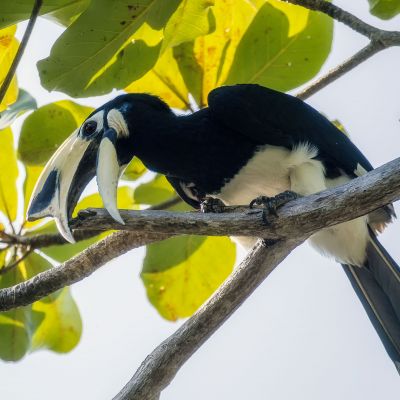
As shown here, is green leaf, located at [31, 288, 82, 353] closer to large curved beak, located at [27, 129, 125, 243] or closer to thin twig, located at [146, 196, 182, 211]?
thin twig, located at [146, 196, 182, 211]

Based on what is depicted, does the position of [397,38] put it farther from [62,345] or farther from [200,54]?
[62,345]

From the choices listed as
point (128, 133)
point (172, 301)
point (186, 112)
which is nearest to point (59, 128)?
point (128, 133)

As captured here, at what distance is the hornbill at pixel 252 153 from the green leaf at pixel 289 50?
0.51 ft

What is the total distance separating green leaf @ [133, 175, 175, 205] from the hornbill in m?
0.13

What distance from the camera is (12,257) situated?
436 cm

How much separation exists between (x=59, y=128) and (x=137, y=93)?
1.37 ft

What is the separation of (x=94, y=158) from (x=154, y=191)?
0.68 meters

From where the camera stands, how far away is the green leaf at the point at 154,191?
14.6 feet

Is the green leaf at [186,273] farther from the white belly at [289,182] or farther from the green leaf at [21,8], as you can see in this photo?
the green leaf at [21,8]

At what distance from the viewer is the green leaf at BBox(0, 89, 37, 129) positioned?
402cm

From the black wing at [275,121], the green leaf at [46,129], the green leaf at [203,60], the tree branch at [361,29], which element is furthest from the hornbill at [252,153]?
the tree branch at [361,29]

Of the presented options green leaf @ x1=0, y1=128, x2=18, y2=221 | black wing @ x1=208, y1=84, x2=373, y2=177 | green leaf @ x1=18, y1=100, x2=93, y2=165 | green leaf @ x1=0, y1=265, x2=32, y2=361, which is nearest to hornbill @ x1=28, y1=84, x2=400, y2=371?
black wing @ x1=208, y1=84, x2=373, y2=177

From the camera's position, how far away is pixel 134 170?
4.54 m

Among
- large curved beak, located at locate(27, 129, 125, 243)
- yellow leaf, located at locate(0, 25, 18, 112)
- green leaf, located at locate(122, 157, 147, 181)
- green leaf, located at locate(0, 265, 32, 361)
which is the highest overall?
yellow leaf, located at locate(0, 25, 18, 112)
